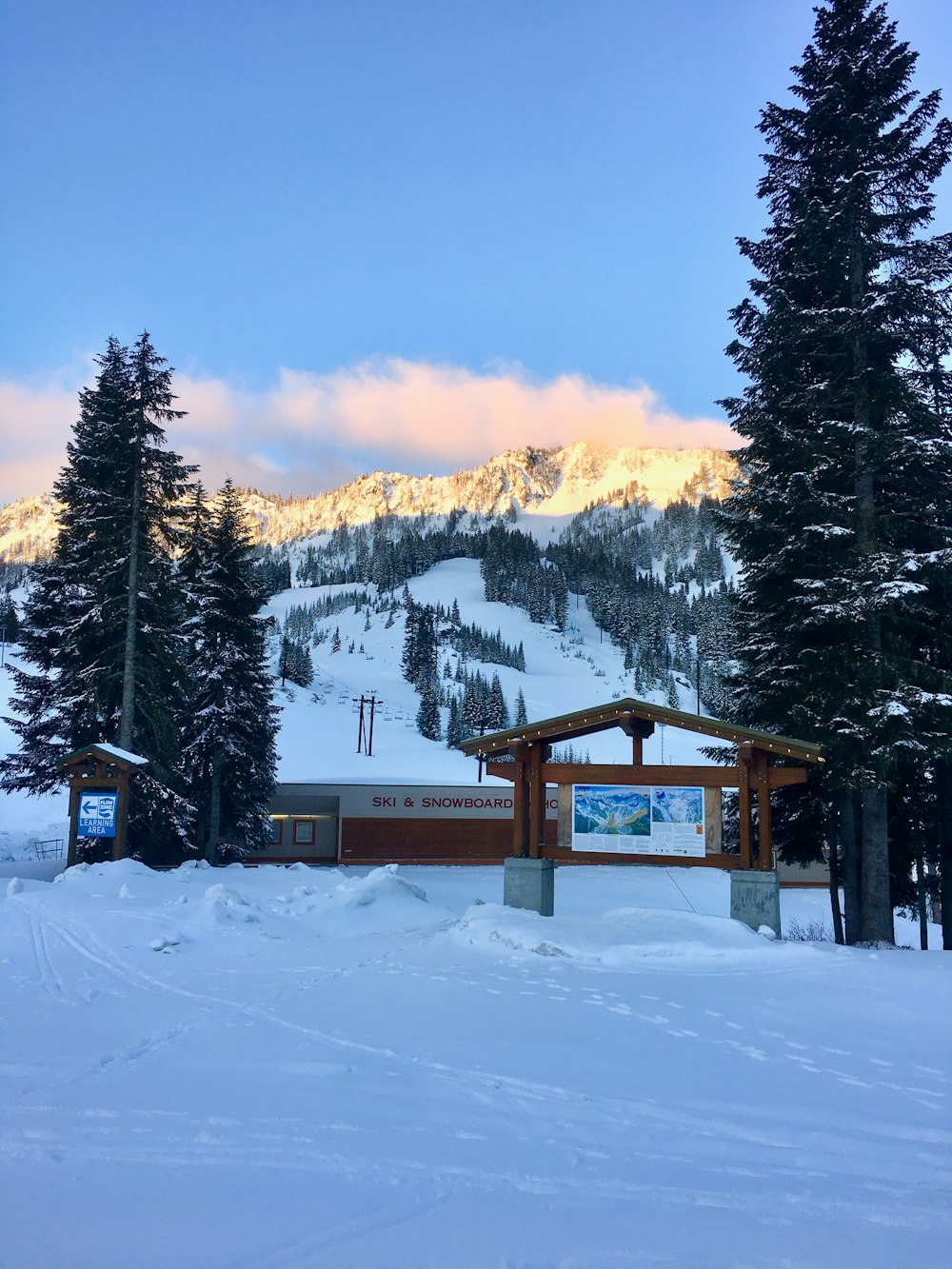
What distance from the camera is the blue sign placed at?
20.3m

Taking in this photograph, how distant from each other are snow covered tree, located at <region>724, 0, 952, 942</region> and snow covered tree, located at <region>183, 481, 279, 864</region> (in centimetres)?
1767

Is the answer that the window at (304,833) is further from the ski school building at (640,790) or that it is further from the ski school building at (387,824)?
the ski school building at (640,790)

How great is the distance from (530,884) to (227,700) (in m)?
15.3

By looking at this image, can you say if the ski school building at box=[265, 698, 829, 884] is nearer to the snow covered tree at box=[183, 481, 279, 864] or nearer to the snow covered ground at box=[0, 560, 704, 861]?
the snow covered tree at box=[183, 481, 279, 864]

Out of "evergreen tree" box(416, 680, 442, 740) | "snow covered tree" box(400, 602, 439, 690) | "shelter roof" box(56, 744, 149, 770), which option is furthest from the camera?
"snow covered tree" box(400, 602, 439, 690)

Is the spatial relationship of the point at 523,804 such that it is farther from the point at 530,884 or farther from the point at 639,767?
the point at 639,767

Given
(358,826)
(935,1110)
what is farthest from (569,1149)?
(358,826)

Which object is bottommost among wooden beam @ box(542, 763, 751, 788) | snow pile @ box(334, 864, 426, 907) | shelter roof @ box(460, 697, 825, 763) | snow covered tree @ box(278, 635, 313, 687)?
snow pile @ box(334, 864, 426, 907)

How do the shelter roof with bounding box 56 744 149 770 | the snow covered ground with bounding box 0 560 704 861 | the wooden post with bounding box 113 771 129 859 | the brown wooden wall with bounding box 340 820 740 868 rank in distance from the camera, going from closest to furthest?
1. the shelter roof with bounding box 56 744 149 770
2. the wooden post with bounding box 113 771 129 859
3. the brown wooden wall with bounding box 340 820 740 868
4. the snow covered ground with bounding box 0 560 704 861

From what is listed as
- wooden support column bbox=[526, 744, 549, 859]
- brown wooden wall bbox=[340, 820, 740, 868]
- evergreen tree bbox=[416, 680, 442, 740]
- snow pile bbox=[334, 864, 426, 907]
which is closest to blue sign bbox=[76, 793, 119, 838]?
snow pile bbox=[334, 864, 426, 907]

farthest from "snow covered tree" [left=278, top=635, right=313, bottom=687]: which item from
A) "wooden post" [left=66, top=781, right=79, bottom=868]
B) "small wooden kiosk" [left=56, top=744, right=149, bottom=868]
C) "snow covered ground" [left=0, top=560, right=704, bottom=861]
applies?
"small wooden kiosk" [left=56, top=744, right=149, bottom=868]

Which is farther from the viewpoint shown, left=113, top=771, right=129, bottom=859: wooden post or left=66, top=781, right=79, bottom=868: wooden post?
left=66, top=781, right=79, bottom=868: wooden post

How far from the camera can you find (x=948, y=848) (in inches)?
634

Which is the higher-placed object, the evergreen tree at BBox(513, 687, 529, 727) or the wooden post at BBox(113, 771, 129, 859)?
the evergreen tree at BBox(513, 687, 529, 727)
